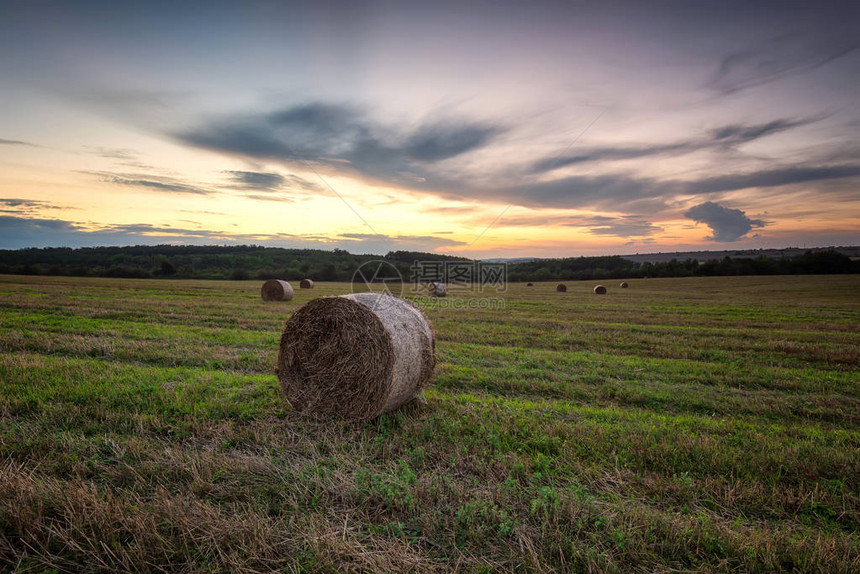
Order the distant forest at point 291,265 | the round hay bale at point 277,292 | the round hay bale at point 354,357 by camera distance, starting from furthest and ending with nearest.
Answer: the distant forest at point 291,265
the round hay bale at point 277,292
the round hay bale at point 354,357

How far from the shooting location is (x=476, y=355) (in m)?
9.96

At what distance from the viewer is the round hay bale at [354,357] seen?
5.80 meters

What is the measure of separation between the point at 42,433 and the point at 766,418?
980 centimetres

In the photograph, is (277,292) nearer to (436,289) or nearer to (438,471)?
(436,289)

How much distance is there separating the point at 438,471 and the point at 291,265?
7806 cm

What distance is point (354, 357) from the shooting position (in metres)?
6.00

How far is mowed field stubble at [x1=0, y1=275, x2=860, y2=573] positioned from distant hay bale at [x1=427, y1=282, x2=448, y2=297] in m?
21.1

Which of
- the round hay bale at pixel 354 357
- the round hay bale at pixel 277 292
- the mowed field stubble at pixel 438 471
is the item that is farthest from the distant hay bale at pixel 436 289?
the round hay bale at pixel 354 357

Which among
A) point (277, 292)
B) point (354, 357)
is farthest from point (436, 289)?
point (354, 357)

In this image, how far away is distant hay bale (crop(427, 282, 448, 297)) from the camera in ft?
98.2

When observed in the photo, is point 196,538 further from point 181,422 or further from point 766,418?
point 766,418

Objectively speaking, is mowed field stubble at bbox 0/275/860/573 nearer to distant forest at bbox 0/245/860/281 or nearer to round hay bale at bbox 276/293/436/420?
round hay bale at bbox 276/293/436/420

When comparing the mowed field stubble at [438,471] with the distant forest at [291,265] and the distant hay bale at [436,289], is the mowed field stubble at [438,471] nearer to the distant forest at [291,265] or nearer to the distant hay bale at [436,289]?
the distant hay bale at [436,289]

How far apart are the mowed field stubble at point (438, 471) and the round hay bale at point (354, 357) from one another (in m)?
0.34
